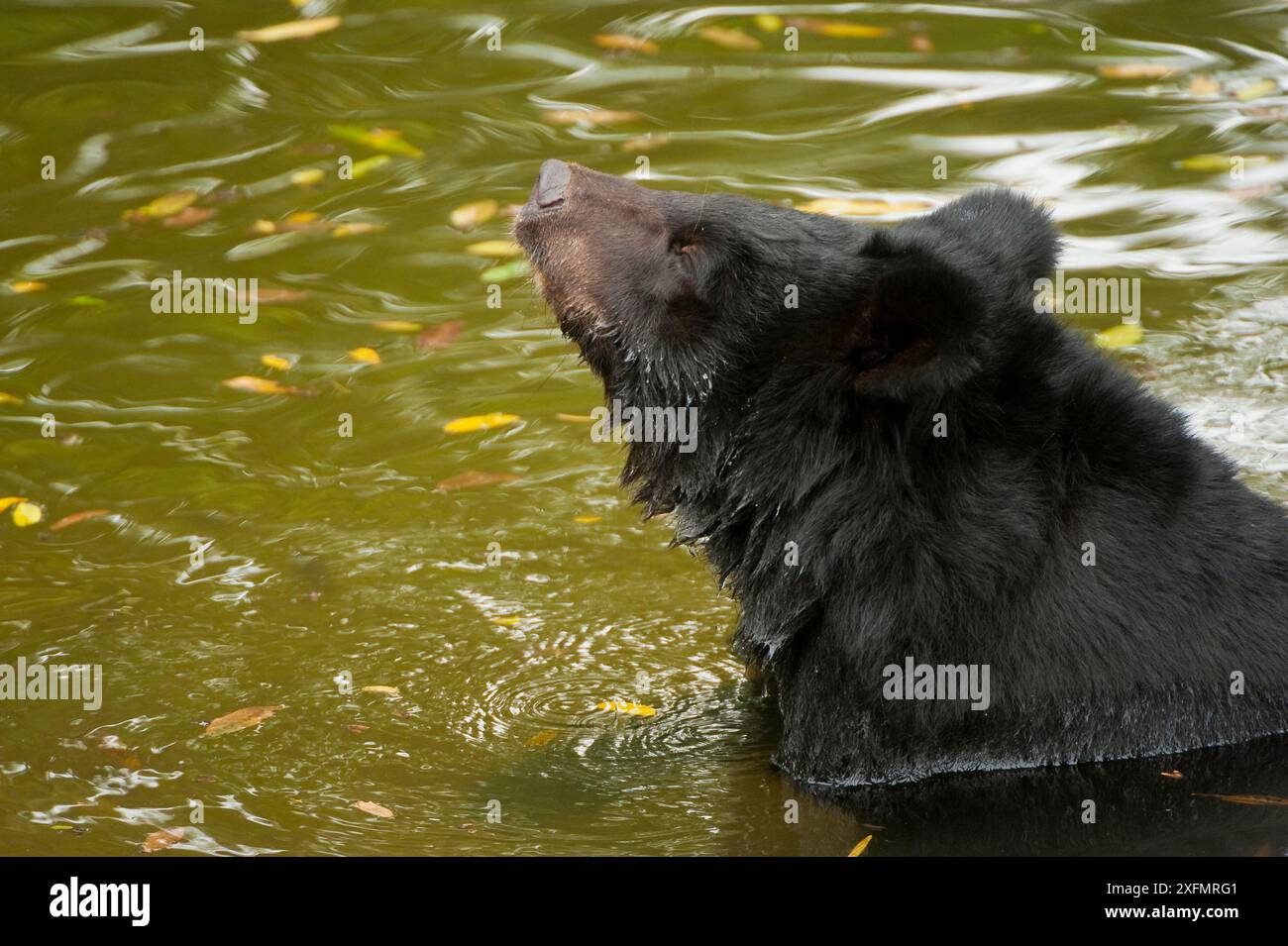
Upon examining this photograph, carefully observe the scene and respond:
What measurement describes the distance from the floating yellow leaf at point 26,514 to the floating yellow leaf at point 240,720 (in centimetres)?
232

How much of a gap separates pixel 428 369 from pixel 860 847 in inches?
197

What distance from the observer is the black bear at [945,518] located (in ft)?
18.7

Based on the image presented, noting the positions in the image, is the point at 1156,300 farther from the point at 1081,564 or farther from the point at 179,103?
the point at 179,103

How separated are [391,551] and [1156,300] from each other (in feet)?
17.1

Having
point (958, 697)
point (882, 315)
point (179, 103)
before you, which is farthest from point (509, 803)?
point (179, 103)

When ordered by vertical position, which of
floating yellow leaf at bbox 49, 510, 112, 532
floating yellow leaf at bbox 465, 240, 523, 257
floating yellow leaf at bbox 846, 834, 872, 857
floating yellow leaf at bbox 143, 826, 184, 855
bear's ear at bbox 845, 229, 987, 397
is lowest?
floating yellow leaf at bbox 846, 834, 872, 857

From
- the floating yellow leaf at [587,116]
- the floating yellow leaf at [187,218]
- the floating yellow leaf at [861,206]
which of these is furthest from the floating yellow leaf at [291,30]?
the floating yellow leaf at [861,206]

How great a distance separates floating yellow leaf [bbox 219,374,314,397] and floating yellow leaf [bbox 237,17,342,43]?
17.1 feet

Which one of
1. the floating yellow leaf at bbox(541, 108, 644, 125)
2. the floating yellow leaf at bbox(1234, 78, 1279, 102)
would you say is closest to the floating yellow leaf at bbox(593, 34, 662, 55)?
the floating yellow leaf at bbox(541, 108, 644, 125)

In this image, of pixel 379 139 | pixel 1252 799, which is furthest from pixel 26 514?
pixel 1252 799

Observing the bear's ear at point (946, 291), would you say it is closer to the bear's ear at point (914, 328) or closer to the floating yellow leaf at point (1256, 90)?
the bear's ear at point (914, 328)

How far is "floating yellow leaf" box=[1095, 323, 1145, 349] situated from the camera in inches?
380

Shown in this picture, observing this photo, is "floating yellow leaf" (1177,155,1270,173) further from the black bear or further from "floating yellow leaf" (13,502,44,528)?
"floating yellow leaf" (13,502,44,528)

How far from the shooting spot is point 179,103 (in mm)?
12945
